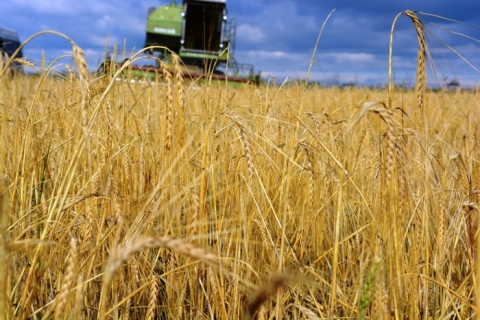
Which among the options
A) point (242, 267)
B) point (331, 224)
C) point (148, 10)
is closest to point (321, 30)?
point (331, 224)

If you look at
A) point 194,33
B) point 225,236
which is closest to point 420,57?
point 225,236

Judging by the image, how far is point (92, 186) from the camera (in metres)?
1.10

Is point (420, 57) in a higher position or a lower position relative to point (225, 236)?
higher

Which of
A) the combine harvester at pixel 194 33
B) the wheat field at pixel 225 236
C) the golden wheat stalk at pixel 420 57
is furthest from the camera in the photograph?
the combine harvester at pixel 194 33

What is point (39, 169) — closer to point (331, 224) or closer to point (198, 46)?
point (331, 224)

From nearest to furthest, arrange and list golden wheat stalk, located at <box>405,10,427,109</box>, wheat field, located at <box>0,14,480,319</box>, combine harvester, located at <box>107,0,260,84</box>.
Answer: wheat field, located at <box>0,14,480,319</box>
golden wheat stalk, located at <box>405,10,427,109</box>
combine harvester, located at <box>107,0,260,84</box>

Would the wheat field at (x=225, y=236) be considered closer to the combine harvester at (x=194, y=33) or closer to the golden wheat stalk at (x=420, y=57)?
the golden wheat stalk at (x=420, y=57)

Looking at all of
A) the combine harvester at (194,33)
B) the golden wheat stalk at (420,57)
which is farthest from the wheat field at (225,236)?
the combine harvester at (194,33)

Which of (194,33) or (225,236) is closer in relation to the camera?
(225,236)

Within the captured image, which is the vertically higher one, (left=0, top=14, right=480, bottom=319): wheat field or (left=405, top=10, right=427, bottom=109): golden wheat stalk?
(left=405, top=10, right=427, bottom=109): golden wheat stalk

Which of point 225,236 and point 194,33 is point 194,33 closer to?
point 194,33

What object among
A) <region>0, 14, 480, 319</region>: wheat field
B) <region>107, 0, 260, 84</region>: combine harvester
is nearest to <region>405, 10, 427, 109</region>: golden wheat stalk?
<region>0, 14, 480, 319</region>: wheat field

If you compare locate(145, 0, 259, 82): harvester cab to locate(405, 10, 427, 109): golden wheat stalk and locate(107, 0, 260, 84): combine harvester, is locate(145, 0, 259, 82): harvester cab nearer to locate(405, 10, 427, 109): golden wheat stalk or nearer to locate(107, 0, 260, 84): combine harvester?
locate(107, 0, 260, 84): combine harvester

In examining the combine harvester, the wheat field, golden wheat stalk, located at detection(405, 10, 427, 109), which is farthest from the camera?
the combine harvester
